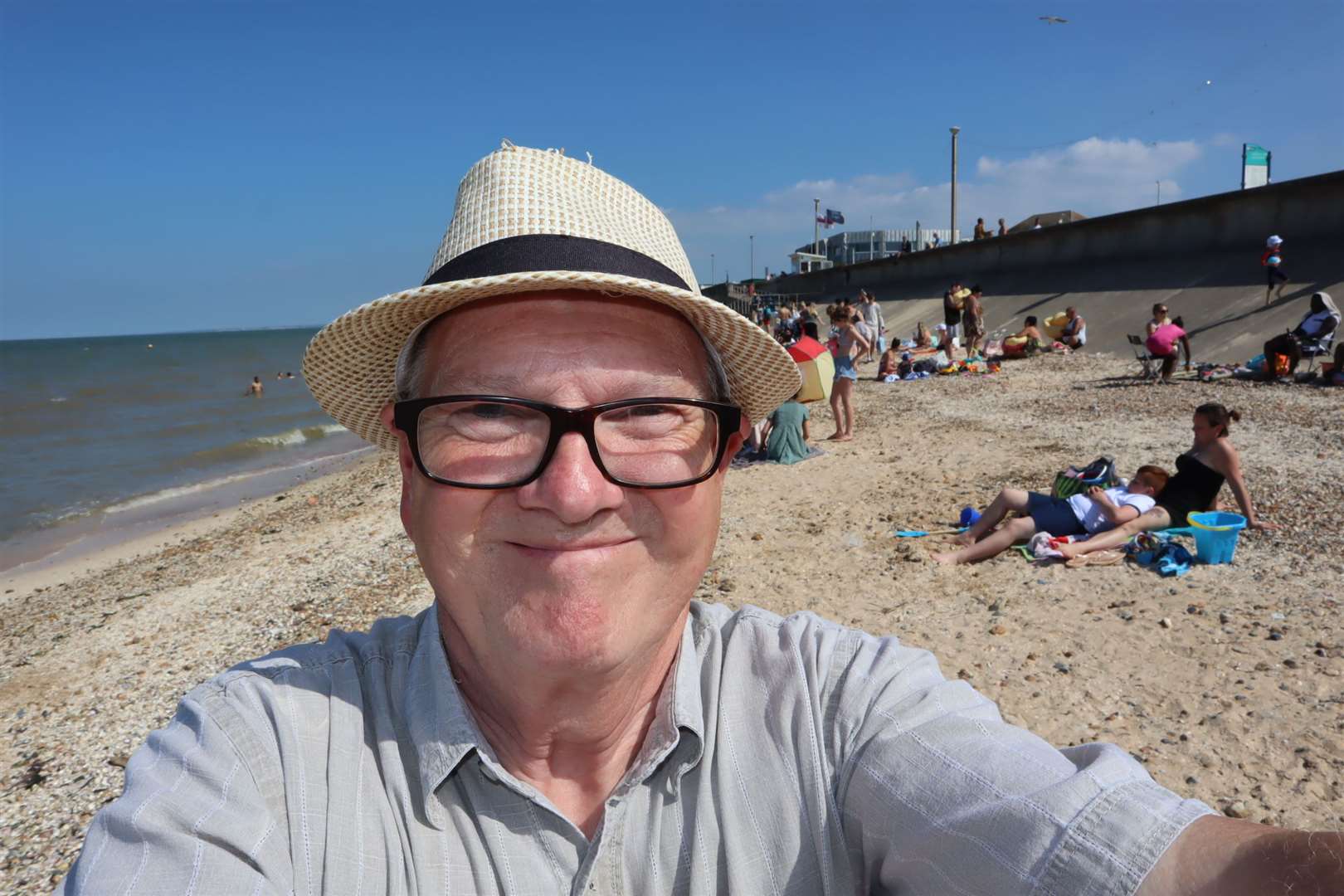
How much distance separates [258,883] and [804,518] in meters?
7.06

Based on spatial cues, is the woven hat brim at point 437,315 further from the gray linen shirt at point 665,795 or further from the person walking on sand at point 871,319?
the person walking on sand at point 871,319

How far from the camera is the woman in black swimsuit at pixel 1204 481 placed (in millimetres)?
6547

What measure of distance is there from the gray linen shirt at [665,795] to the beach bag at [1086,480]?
20.0 feet

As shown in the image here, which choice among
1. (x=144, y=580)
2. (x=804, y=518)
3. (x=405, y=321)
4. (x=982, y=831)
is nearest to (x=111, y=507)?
(x=144, y=580)

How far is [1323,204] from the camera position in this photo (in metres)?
18.6

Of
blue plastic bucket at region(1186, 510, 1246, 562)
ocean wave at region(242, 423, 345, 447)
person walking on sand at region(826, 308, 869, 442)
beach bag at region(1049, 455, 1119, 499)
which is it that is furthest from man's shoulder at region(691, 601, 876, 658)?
ocean wave at region(242, 423, 345, 447)

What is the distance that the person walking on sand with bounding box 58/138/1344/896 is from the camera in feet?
4.12

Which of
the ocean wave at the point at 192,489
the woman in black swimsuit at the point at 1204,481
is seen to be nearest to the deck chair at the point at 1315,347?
the woman in black swimsuit at the point at 1204,481

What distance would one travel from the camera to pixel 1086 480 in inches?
272

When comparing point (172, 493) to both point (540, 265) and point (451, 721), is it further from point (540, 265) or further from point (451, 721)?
point (540, 265)

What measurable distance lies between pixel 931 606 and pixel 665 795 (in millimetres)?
4585

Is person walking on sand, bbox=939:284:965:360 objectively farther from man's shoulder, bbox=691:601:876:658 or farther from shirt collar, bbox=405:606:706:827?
shirt collar, bbox=405:606:706:827

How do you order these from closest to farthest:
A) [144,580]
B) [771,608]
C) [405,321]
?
[405,321], [771,608], [144,580]

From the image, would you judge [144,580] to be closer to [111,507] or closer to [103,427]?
[111,507]
